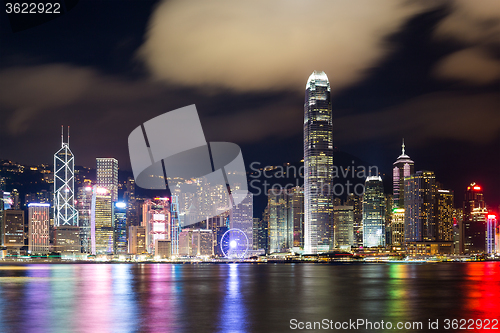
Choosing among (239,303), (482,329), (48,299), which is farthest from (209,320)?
(48,299)

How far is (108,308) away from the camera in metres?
38.5

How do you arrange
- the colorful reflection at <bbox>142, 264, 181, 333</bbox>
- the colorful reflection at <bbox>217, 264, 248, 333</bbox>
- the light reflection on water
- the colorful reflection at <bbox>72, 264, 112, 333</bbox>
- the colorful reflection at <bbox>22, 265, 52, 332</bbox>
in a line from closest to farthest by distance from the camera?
the colorful reflection at <bbox>217, 264, 248, 333</bbox>, the colorful reflection at <bbox>142, 264, 181, 333</bbox>, the colorful reflection at <bbox>72, 264, 112, 333</bbox>, the colorful reflection at <bbox>22, 265, 52, 332</bbox>, the light reflection on water

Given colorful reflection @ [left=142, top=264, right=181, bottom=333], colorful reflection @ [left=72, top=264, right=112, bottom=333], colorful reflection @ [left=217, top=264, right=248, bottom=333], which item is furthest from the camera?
colorful reflection @ [left=72, top=264, right=112, bottom=333]

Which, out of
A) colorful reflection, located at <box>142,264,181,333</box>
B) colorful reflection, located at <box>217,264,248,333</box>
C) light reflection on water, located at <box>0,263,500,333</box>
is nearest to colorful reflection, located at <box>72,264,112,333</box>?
light reflection on water, located at <box>0,263,500,333</box>

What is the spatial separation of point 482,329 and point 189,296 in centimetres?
2609

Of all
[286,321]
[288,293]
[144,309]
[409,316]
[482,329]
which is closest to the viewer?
[482,329]

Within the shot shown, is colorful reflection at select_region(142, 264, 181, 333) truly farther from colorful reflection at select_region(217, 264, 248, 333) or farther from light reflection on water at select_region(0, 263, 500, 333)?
colorful reflection at select_region(217, 264, 248, 333)

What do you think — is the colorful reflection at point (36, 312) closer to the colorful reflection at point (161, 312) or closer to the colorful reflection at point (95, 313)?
the colorful reflection at point (95, 313)

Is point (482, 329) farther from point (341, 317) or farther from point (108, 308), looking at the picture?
point (108, 308)

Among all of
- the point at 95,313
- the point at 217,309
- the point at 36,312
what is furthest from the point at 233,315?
the point at 36,312

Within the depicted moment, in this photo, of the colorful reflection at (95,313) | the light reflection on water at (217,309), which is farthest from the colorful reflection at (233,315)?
the colorful reflection at (95,313)

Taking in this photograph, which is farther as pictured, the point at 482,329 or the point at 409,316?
the point at 409,316

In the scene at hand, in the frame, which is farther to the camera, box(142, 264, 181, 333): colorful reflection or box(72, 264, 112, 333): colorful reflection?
box(72, 264, 112, 333): colorful reflection

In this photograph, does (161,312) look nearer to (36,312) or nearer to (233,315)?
(233,315)
